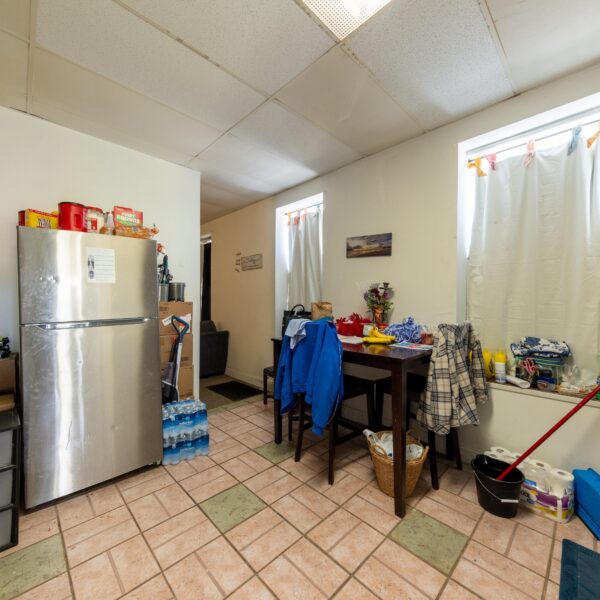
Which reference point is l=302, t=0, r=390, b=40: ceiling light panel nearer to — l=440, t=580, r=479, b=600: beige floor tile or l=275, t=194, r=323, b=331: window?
l=275, t=194, r=323, b=331: window

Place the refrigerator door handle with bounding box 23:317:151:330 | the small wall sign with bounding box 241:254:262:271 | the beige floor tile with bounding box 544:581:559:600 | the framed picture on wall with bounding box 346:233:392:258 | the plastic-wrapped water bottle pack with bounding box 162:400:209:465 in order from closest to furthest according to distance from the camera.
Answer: the beige floor tile with bounding box 544:581:559:600
the refrigerator door handle with bounding box 23:317:151:330
the plastic-wrapped water bottle pack with bounding box 162:400:209:465
the framed picture on wall with bounding box 346:233:392:258
the small wall sign with bounding box 241:254:262:271

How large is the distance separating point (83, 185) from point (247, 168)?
147 cm

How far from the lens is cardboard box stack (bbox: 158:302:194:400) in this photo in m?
2.56

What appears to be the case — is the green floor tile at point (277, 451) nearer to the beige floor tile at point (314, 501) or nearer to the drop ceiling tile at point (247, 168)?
the beige floor tile at point (314, 501)

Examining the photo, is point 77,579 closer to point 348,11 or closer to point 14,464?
point 14,464

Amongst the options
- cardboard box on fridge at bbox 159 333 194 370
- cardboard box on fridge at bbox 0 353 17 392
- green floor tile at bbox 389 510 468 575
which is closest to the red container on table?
cardboard box on fridge at bbox 0 353 17 392

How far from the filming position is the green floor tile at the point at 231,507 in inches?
63.8

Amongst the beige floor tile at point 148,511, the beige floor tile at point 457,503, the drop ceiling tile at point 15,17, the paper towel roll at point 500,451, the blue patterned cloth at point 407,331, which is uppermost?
the drop ceiling tile at point 15,17

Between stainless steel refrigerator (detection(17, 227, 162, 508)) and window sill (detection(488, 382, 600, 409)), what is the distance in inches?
94.7

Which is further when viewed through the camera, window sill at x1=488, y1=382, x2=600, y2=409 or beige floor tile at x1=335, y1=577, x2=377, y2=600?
window sill at x1=488, y1=382, x2=600, y2=409

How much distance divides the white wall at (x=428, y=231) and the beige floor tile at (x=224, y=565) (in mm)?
1761

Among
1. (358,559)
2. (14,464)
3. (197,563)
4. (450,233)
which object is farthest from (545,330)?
(14,464)

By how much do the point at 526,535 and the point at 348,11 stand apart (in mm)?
2786

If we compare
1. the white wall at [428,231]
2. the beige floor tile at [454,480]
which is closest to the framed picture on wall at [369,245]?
the white wall at [428,231]
